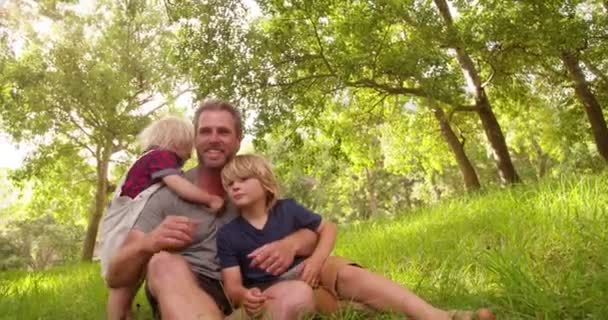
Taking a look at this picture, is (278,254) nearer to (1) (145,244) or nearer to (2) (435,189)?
(1) (145,244)

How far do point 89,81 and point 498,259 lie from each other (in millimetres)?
15857

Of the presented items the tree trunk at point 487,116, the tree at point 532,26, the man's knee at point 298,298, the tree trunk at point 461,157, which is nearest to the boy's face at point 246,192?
the man's knee at point 298,298

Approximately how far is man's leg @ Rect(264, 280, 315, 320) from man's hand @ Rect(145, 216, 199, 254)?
652mm

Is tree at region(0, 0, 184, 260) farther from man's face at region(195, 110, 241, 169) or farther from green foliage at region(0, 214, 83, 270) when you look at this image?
green foliage at region(0, 214, 83, 270)

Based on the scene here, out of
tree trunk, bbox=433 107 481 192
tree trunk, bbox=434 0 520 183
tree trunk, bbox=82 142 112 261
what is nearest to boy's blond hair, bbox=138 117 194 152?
tree trunk, bbox=434 0 520 183

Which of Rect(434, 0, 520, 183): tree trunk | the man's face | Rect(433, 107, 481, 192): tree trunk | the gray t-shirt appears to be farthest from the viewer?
Rect(433, 107, 481, 192): tree trunk

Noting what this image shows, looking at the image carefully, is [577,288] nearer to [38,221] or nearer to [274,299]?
[274,299]

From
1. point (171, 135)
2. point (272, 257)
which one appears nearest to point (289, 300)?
point (272, 257)

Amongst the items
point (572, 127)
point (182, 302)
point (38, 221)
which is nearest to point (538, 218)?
point (182, 302)

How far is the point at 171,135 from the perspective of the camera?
4.03 metres

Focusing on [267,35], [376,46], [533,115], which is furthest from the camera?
[533,115]

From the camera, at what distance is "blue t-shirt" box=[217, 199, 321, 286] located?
10.7ft

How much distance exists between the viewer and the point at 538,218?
188 inches

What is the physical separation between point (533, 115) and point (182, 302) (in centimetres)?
2216
